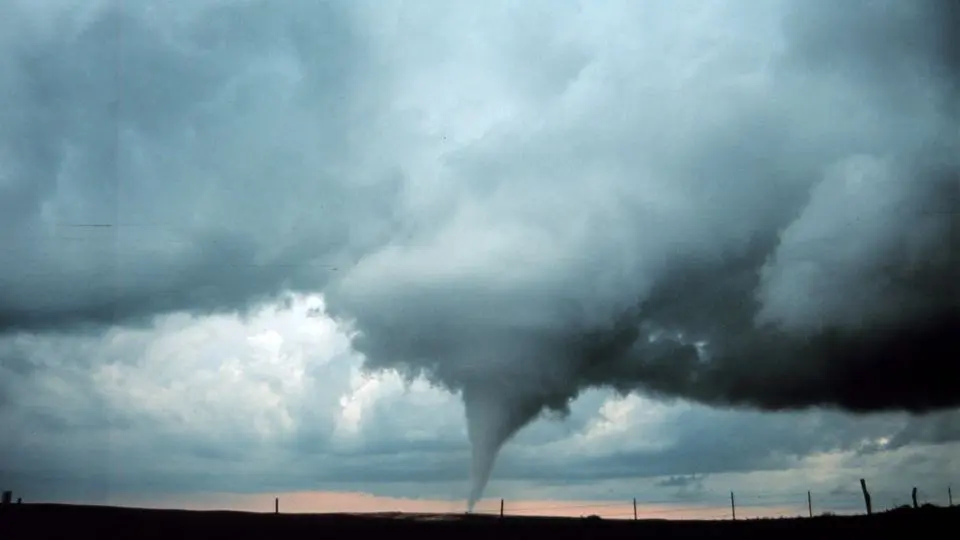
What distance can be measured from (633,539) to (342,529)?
1241 centimetres

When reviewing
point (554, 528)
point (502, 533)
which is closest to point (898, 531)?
point (554, 528)

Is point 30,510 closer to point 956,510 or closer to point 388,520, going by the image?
point 388,520

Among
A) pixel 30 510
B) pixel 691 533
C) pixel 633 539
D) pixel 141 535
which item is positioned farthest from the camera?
pixel 691 533

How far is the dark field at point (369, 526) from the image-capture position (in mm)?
32094

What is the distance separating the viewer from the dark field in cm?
3209

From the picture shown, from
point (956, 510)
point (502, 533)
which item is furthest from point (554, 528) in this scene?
point (956, 510)

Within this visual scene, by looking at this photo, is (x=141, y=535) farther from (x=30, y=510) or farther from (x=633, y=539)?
(x=633, y=539)

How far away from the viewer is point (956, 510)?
4747cm

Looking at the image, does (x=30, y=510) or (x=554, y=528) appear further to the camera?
(x=554, y=528)

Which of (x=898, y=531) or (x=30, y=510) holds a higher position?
(x=30, y=510)

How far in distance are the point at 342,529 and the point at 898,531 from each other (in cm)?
2505

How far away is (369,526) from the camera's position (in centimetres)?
3594

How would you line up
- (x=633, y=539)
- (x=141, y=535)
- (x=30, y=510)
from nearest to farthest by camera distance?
(x=141, y=535) < (x=30, y=510) < (x=633, y=539)

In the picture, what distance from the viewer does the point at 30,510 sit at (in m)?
34.9
